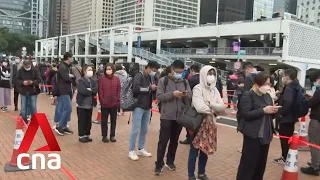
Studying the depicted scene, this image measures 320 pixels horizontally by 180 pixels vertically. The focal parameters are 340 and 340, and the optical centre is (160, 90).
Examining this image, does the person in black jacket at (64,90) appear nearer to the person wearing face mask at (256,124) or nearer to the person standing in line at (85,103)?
the person standing in line at (85,103)

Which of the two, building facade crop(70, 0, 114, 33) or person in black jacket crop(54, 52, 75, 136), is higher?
building facade crop(70, 0, 114, 33)

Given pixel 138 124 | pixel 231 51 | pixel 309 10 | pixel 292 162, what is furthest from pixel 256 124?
pixel 309 10

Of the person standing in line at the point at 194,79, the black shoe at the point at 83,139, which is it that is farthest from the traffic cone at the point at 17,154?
the person standing in line at the point at 194,79

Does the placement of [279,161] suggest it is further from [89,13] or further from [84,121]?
[89,13]

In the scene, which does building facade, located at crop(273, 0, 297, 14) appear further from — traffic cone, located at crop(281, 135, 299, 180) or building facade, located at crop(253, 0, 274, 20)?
traffic cone, located at crop(281, 135, 299, 180)

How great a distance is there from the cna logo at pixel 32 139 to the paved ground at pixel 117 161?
0.19 metres

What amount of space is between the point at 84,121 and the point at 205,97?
11.8 ft

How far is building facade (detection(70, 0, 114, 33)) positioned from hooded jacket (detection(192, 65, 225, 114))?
77985 millimetres

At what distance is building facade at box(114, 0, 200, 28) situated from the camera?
72.2m

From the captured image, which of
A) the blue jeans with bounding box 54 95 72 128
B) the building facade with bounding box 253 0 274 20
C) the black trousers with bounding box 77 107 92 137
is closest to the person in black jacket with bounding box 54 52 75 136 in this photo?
the blue jeans with bounding box 54 95 72 128

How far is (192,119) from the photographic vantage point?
15.9 ft

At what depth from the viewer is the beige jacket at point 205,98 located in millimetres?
4781

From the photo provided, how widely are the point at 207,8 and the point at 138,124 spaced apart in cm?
7972

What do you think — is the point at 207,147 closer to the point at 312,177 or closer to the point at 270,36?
the point at 312,177
